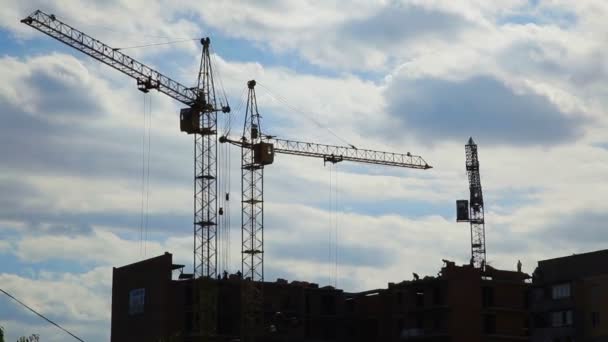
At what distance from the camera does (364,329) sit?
614ft

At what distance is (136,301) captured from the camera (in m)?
178

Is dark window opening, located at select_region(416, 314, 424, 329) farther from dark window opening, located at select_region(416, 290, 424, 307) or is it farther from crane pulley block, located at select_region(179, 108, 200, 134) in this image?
crane pulley block, located at select_region(179, 108, 200, 134)

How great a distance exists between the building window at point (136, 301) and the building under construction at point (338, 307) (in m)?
0.15

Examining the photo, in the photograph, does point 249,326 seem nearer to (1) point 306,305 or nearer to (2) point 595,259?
(1) point 306,305

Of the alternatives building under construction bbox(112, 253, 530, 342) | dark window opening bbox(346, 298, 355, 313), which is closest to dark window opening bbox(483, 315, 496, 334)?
building under construction bbox(112, 253, 530, 342)

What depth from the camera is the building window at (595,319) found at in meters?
158

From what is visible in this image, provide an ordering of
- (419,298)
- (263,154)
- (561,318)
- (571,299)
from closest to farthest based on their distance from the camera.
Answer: (571,299)
(561,318)
(419,298)
(263,154)

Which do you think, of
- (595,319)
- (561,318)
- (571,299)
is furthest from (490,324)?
(595,319)

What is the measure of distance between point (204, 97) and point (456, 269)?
48164 millimetres

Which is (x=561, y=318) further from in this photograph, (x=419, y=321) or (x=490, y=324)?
(x=419, y=321)

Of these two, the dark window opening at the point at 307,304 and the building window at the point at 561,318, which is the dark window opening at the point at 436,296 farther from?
the dark window opening at the point at 307,304

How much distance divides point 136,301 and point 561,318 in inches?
2468

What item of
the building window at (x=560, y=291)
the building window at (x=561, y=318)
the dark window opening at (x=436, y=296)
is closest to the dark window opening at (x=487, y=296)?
the dark window opening at (x=436, y=296)

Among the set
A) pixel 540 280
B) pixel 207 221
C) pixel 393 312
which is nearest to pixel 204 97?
pixel 207 221
